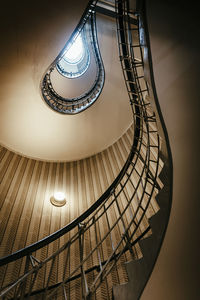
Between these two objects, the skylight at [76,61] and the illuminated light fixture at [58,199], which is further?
the skylight at [76,61]

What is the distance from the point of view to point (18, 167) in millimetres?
6113

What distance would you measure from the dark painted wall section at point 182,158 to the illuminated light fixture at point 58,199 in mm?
3353

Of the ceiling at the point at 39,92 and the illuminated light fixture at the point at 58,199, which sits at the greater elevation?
the ceiling at the point at 39,92

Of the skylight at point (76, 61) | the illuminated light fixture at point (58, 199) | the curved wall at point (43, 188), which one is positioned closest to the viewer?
the curved wall at point (43, 188)

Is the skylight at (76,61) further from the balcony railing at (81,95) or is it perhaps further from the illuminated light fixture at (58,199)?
the illuminated light fixture at (58,199)

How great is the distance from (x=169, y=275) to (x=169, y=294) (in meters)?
0.22

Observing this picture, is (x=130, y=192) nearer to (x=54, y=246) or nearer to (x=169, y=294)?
(x=54, y=246)

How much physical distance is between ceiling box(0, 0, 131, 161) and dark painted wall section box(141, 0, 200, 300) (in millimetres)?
1926

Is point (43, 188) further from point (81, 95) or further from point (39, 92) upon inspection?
point (81, 95)

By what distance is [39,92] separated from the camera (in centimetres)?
567

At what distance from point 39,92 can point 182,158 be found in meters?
4.21

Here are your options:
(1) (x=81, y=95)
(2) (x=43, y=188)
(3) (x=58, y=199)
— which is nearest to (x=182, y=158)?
(3) (x=58, y=199)

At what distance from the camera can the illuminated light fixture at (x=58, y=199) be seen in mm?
5533

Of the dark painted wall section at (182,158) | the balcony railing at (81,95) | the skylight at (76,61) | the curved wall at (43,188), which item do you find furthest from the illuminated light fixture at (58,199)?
the skylight at (76,61)
